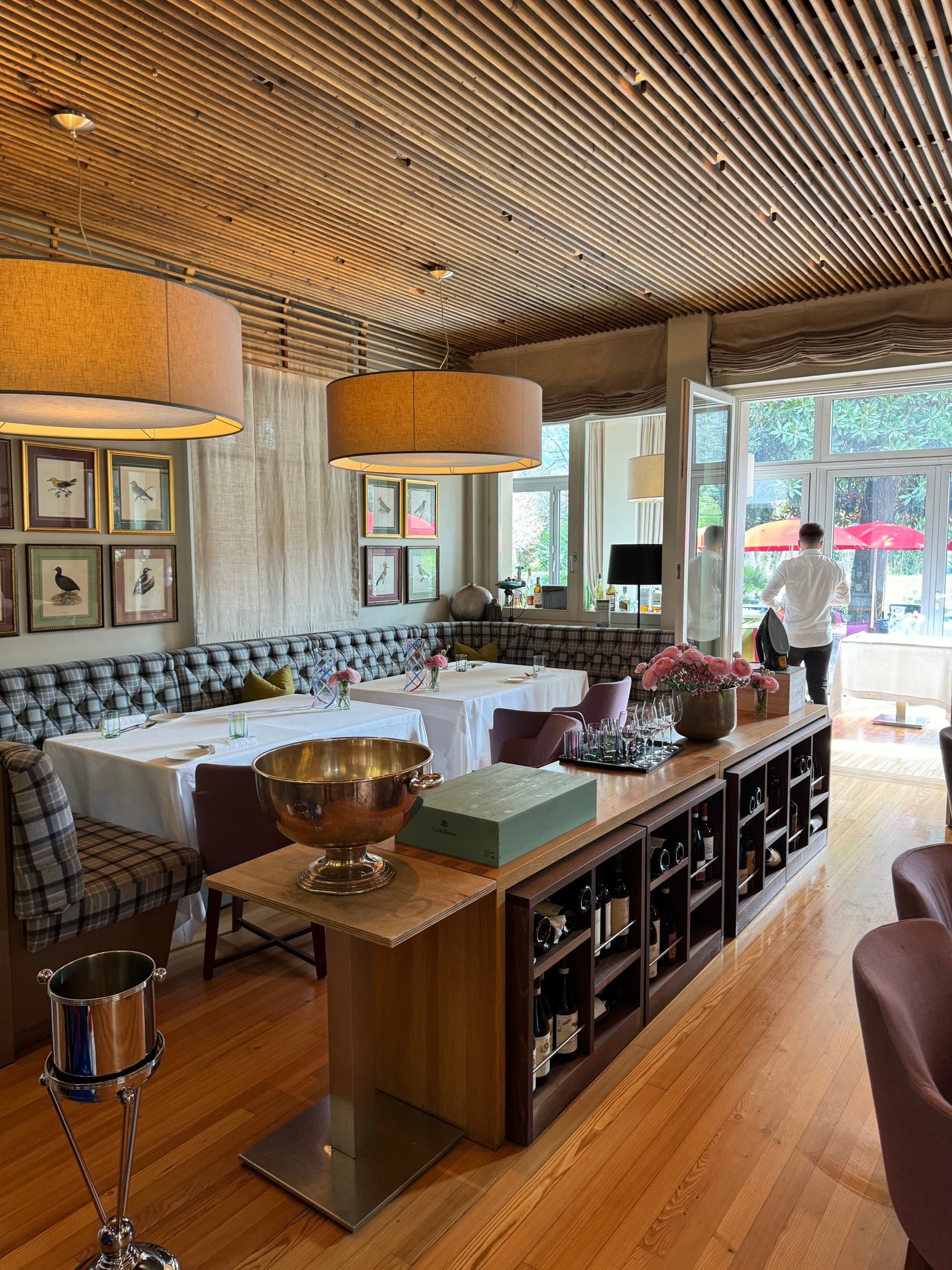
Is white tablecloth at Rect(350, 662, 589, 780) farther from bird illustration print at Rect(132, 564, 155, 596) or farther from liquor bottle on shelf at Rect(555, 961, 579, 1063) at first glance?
liquor bottle on shelf at Rect(555, 961, 579, 1063)

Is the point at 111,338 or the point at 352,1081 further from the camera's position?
the point at 111,338

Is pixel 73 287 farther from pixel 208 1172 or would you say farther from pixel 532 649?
pixel 532 649

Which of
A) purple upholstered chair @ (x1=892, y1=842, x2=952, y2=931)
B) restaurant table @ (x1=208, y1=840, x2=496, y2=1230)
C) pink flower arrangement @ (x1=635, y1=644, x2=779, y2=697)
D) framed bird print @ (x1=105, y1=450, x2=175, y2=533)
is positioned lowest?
restaurant table @ (x1=208, y1=840, x2=496, y2=1230)

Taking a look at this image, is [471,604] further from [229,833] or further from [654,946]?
[654,946]

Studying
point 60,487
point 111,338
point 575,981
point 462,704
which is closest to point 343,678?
point 462,704

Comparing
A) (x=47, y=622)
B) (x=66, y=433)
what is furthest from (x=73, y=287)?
(x=47, y=622)

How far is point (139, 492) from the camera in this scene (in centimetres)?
540

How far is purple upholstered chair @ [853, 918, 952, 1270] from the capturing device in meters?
1.23

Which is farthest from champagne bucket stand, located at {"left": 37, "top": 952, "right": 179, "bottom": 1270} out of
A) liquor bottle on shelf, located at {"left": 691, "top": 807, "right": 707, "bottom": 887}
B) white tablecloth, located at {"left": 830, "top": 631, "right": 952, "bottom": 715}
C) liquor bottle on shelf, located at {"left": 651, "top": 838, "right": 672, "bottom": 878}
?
white tablecloth, located at {"left": 830, "top": 631, "right": 952, "bottom": 715}

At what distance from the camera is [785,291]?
19.9 feet

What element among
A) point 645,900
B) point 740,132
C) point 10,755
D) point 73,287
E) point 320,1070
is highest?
point 740,132

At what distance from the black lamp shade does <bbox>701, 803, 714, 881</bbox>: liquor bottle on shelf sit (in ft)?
11.5

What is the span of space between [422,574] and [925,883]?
5964mm

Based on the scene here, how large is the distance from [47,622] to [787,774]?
3992 millimetres
